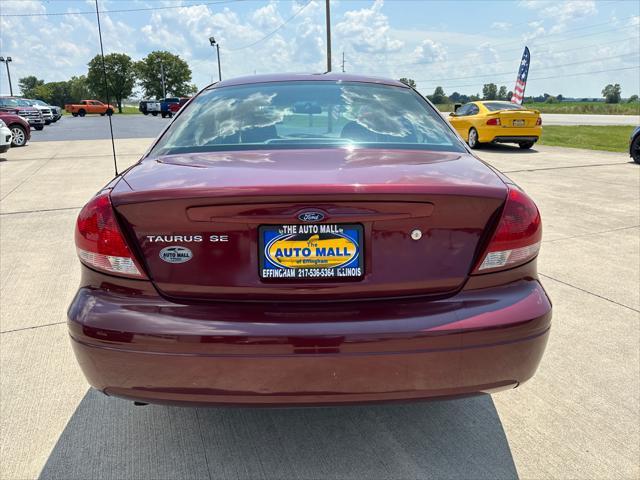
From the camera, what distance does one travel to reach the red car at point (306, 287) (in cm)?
183

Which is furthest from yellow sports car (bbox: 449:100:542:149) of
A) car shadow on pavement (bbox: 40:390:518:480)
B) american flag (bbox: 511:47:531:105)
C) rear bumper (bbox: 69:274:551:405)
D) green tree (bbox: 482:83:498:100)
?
green tree (bbox: 482:83:498:100)

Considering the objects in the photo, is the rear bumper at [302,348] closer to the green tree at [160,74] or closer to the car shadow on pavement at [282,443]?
the car shadow on pavement at [282,443]

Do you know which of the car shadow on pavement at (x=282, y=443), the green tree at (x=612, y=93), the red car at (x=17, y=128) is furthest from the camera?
the green tree at (x=612, y=93)

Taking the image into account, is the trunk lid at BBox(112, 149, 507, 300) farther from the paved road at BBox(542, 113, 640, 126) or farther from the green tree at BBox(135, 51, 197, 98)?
the green tree at BBox(135, 51, 197, 98)

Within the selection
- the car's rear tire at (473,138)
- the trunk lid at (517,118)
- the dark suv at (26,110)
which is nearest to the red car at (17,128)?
the dark suv at (26,110)

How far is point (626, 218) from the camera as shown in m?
6.54

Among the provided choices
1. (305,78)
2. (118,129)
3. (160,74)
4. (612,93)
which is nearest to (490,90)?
(612,93)

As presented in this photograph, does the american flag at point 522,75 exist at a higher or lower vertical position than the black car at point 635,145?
higher

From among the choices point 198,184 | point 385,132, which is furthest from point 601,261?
point 198,184

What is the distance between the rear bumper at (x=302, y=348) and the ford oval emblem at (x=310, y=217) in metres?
0.31

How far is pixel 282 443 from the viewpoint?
2.38 metres

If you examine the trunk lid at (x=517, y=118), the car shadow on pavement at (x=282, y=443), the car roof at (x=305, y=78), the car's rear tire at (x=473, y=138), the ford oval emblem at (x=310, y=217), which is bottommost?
the car shadow on pavement at (x=282, y=443)

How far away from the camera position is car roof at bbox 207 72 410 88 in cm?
323

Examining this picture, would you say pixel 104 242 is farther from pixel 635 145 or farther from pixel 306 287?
pixel 635 145
